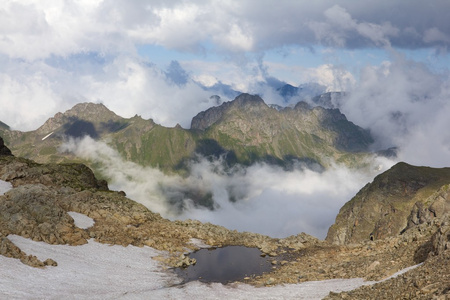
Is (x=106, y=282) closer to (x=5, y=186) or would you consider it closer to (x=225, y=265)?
(x=225, y=265)

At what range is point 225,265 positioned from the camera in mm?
61781

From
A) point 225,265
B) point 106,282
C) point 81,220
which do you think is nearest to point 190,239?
point 225,265

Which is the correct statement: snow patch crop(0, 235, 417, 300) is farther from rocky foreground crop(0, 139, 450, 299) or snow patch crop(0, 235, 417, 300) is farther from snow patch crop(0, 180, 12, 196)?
snow patch crop(0, 180, 12, 196)

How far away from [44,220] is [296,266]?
4515cm

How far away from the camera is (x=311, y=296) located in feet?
144

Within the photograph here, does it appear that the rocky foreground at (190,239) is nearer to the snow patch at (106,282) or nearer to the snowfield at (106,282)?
the snowfield at (106,282)

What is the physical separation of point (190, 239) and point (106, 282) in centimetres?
2863

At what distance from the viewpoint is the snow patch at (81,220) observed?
6870 centimetres

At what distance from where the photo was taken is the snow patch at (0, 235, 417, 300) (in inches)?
1645

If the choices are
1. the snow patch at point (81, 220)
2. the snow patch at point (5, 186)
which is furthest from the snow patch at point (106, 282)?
the snow patch at point (5, 186)

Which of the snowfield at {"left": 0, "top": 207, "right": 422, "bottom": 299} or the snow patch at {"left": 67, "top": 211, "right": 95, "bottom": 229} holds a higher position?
the snow patch at {"left": 67, "top": 211, "right": 95, "bottom": 229}

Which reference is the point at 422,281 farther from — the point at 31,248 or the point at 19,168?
the point at 19,168

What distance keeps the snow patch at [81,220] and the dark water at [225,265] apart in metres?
21.8

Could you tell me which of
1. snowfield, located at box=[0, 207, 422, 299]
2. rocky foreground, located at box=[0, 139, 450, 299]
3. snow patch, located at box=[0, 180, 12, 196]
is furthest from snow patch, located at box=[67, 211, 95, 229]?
snow patch, located at box=[0, 180, 12, 196]
